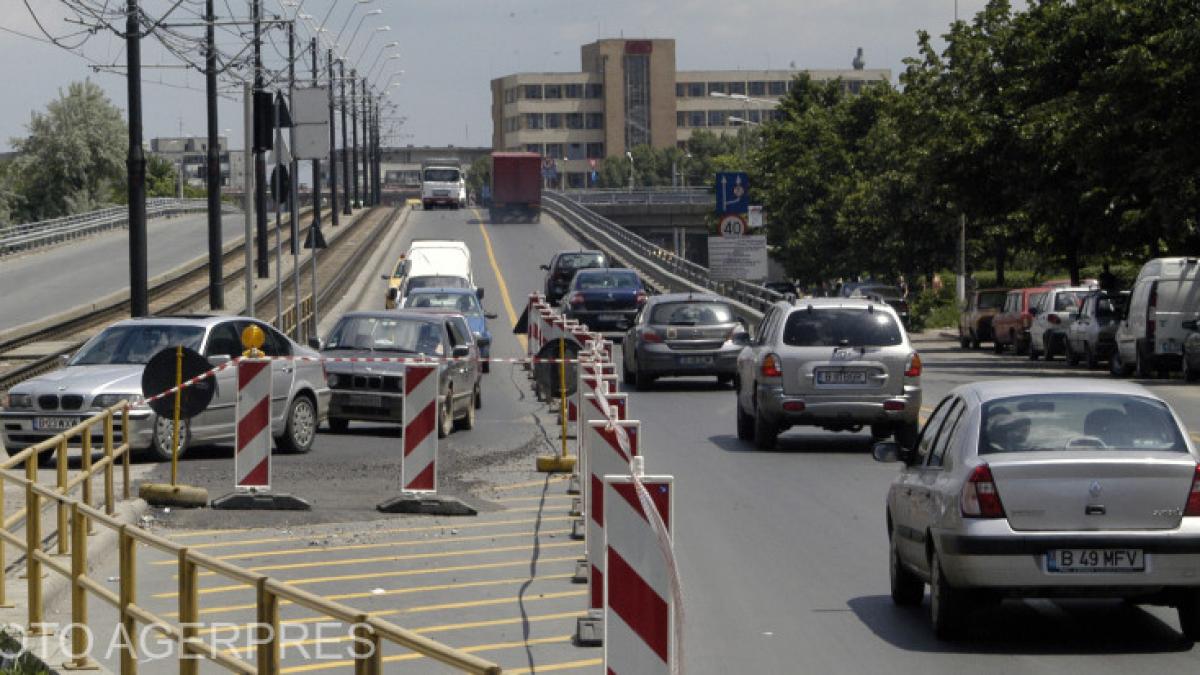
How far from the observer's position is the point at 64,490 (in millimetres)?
13102

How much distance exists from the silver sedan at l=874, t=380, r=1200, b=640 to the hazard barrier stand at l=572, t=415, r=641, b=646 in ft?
5.79

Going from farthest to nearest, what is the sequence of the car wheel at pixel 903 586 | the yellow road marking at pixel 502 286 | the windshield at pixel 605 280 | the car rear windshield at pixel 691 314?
the yellow road marking at pixel 502 286
the windshield at pixel 605 280
the car rear windshield at pixel 691 314
the car wheel at pixel 903 586

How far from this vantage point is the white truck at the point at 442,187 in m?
122

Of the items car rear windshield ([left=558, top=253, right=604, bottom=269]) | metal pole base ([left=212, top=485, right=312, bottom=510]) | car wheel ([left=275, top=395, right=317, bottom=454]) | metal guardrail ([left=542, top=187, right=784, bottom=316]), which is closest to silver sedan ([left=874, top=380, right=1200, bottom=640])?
metal pole base ([left=212, top=485, right=312, bottom=510])

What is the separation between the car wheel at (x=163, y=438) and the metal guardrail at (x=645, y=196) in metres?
111

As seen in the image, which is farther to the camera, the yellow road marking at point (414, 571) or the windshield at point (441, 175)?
the windshield at point (441, 175)

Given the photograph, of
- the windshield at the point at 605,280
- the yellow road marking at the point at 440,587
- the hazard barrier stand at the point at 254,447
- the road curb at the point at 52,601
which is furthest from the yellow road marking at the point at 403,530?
the windshield at the point at 605,280

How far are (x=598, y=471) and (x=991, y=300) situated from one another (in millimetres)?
47020

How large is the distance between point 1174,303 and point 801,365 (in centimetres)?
1715

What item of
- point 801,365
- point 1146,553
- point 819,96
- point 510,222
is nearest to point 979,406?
point 1146,553

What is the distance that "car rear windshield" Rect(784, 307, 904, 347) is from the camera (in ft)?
71.6

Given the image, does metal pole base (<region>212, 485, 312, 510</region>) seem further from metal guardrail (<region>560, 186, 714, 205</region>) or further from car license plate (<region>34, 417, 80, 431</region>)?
metal guardrail (<region>560, 186, 714, 205</region>)

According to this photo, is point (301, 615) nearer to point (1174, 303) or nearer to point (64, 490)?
point (64, 490)

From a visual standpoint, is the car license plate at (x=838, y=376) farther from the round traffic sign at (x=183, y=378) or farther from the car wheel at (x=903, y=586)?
the car wheel at (x=903, y=586)
